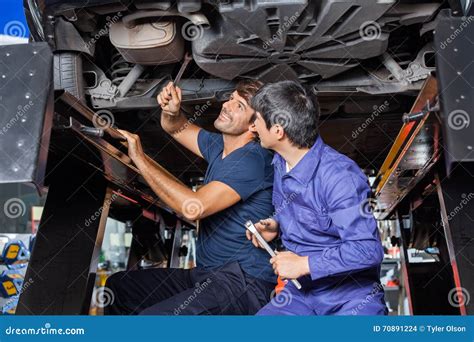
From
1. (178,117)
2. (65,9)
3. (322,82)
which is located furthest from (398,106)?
(65,9)

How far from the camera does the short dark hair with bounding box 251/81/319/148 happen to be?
195 centimetres

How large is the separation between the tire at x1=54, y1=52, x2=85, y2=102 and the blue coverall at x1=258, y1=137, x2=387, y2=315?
126 cm

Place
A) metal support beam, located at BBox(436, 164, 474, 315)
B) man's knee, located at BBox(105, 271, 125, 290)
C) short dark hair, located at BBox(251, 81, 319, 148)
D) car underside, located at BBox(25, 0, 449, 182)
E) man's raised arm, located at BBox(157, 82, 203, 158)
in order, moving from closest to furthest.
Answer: short dark hair, located at BBox(251, 81, 319, 148) → metal support beam, located at BBox(436, 164, 474, 315) → car underside, located at BBox(25, 0, 449, 182) → man's knee, located at BBox(105, 271, 125, 290) → man's raised arm, located at BBox(157, 82, 203, 158)

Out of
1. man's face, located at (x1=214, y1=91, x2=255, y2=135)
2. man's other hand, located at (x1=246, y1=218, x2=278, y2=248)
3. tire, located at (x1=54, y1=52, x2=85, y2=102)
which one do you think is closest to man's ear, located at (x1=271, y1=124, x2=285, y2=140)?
man's other hand, located at (x1=246, y1=218, x2=278, y2=248)

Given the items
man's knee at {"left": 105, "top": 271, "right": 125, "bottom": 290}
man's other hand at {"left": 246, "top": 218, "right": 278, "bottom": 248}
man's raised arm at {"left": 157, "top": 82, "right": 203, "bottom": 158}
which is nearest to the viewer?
man's other hand at {"left": 246, "top": 218, "right": 278, "bottom": 248}

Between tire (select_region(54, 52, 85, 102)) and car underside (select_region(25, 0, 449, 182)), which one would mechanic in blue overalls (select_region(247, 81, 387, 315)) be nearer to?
car underside (select_region(25, 0, 449, 182))

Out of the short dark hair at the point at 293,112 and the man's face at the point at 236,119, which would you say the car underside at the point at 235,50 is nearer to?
the man's face at the point at 236,119

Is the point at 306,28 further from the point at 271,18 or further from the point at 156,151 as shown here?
the point at 156,151

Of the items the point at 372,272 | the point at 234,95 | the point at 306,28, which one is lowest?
the point at 372,272

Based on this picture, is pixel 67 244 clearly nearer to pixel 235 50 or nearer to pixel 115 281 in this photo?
pixel 115 281

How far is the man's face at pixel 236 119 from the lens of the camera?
2.46 m

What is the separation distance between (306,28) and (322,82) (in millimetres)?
630

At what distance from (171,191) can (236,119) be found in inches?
17.9

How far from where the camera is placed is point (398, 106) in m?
3.22
